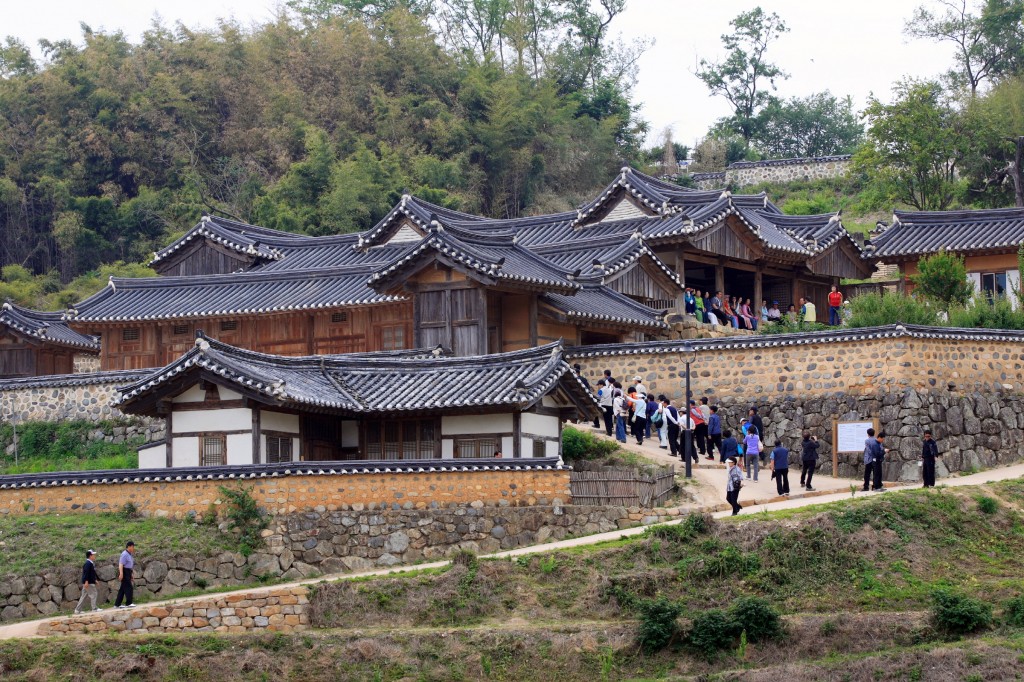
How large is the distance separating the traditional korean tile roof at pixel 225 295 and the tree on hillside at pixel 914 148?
24411mm

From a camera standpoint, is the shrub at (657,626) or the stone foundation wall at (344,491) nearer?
the shrub at (657,626)

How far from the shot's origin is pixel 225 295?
48.1 m

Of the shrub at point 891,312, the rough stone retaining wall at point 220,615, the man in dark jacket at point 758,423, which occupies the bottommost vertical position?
the rough stone retaining wall at point 220,615

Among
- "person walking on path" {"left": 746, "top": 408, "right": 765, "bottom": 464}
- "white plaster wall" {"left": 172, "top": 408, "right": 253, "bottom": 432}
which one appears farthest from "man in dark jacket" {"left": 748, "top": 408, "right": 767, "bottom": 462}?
"white plaster wall" {"left": 172, "top": 408, "right": 253, "bottom": 432}

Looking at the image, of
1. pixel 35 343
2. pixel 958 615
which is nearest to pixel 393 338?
pixel 35 343

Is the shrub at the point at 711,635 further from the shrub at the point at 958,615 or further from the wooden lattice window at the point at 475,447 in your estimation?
Result: the wooden lattice window at the point at 475,447

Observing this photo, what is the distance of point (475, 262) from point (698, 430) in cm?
796

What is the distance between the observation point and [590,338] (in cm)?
4488

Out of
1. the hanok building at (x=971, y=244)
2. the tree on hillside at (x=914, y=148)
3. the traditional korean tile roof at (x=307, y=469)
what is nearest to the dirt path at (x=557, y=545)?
the traditional korean tile roof at (x=307, y=469)

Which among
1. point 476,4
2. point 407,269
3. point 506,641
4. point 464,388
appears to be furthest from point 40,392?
point 476,4

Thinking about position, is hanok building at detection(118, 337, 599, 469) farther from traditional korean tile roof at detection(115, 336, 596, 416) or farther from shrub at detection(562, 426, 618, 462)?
shrub at detection(562, 426, 618, 462)

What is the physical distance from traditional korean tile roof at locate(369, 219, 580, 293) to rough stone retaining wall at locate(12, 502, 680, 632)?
433 inches

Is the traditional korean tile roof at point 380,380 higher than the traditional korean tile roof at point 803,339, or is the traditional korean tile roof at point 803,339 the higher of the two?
the traditional korean tile roof at point 803,339

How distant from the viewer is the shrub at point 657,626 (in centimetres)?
2509
